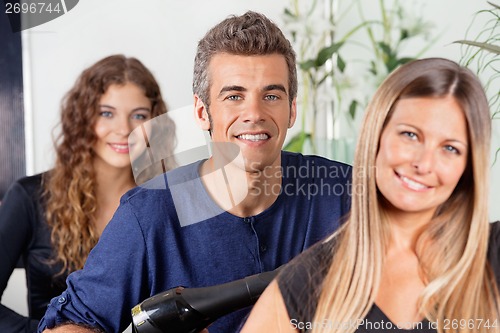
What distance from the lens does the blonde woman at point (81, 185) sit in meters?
1.47

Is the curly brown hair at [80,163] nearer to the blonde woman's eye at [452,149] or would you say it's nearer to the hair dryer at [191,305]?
the hair dryer at [191,305]

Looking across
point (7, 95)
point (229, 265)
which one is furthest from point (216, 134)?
point (7, 95)

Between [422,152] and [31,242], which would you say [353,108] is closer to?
[31,242]

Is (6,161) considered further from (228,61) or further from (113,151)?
(228,61)

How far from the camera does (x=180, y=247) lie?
3.22 ft

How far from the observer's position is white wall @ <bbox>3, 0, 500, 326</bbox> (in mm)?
1442

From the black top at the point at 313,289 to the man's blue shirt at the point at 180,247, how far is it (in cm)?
16

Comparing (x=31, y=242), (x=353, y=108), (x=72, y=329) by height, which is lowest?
(x=72, y=329)

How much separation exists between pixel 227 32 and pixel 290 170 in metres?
0.22

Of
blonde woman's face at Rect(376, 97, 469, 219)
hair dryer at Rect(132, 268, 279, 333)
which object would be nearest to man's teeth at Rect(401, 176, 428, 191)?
blonde woman's face at Rect(376, 97, 469, 219)

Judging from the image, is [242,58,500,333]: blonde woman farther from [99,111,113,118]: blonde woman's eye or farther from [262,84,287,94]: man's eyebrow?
[99,111,113,118]: blonde woman's eye

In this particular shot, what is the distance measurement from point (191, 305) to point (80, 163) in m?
0.73

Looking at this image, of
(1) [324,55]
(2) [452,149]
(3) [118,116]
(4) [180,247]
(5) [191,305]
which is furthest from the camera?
(1) [324,55]

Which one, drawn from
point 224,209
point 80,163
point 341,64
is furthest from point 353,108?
point 224,209
